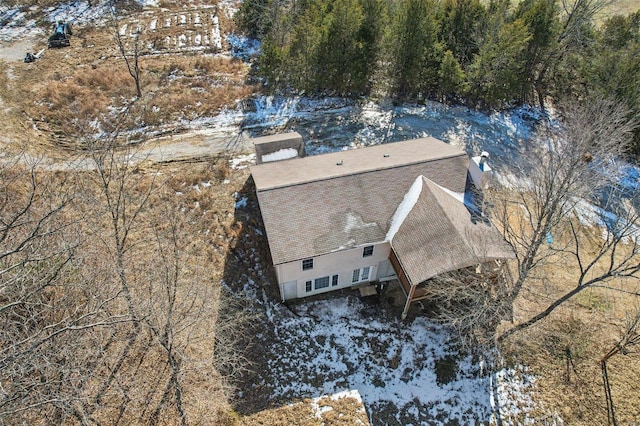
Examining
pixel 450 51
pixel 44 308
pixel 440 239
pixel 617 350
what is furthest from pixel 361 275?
pixel 450 51

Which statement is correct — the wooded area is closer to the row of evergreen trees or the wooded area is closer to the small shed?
the row of evergreen trees

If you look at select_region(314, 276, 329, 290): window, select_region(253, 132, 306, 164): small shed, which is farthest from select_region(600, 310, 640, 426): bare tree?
select_region(253, 132, 306, 164): small shed

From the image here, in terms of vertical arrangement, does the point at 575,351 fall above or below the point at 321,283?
below

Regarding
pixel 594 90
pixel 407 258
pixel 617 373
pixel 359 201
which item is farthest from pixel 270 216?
pixel 594 90

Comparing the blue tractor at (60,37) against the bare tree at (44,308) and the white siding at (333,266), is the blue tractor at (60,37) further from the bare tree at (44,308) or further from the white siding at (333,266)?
the white siding at (333,266)

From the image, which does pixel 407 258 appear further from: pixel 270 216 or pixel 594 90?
pixel 594 90

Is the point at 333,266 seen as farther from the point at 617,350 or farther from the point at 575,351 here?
the point at 617,350
